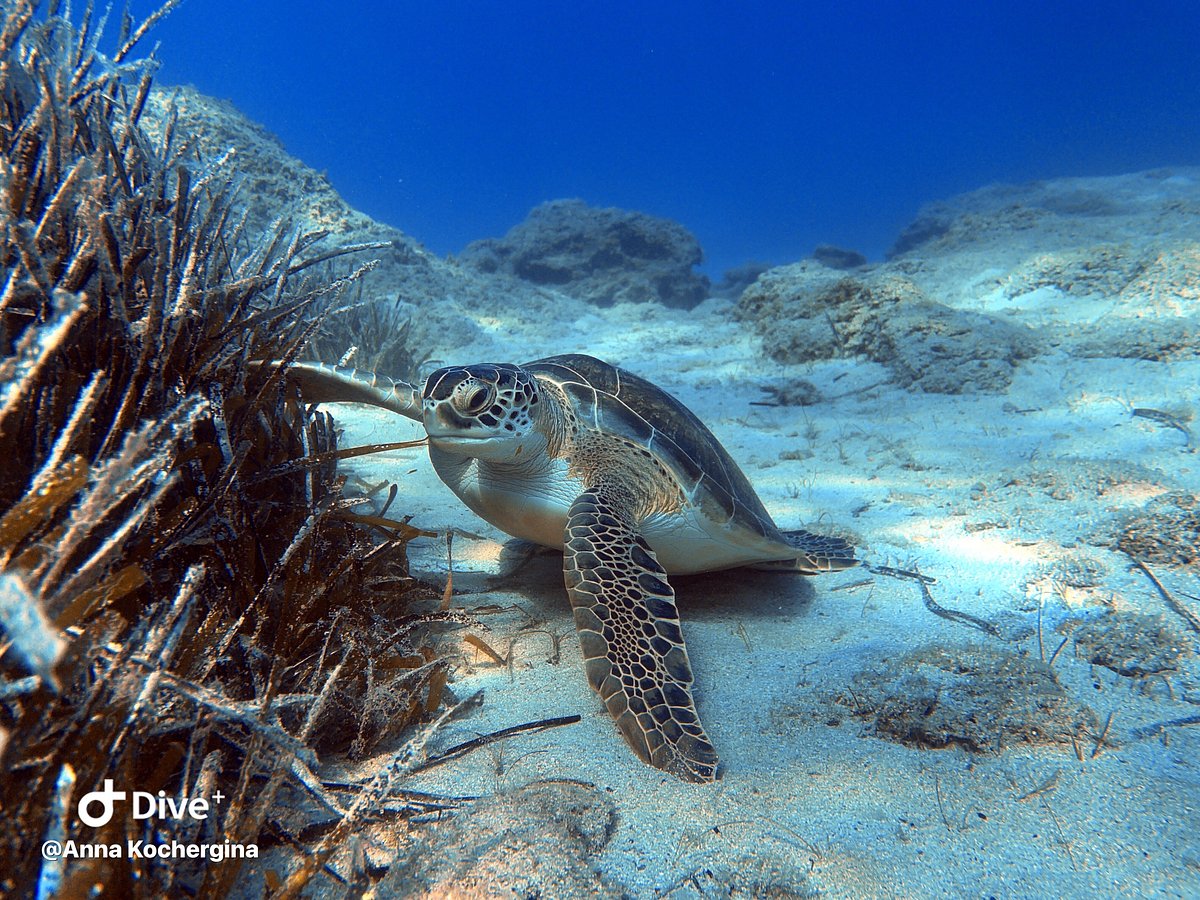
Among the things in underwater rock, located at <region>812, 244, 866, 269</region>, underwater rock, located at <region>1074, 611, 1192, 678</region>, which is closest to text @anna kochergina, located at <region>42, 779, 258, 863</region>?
underwater rock, located at <region>1074, 611, 1192, 678</region>

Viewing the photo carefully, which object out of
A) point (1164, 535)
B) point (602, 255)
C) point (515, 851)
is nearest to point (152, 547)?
point (515, 851)

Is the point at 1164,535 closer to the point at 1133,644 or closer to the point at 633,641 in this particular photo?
the point at 1133,644

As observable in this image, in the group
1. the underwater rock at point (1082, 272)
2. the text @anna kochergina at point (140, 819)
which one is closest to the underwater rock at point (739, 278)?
the underwater rock at point (1082, 272)

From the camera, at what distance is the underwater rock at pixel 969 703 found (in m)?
1.73

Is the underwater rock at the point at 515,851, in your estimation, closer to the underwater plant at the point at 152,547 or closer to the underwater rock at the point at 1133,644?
the underwater plant at the point at 152,547

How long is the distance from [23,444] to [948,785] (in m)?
2.35

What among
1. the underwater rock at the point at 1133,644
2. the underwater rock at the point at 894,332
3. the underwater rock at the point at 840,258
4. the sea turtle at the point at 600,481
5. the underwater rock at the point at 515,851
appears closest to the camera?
the underwater rock at the point at 515,851

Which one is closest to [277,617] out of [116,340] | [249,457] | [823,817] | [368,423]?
[249,457]

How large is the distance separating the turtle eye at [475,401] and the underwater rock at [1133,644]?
260 cm

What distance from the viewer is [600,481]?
2.88 m

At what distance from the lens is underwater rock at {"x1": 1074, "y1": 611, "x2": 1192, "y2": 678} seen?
201cm

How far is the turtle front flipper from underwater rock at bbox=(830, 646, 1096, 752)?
59 cm

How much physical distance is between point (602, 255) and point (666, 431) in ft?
50.8

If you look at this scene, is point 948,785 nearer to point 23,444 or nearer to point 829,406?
point 23,444
